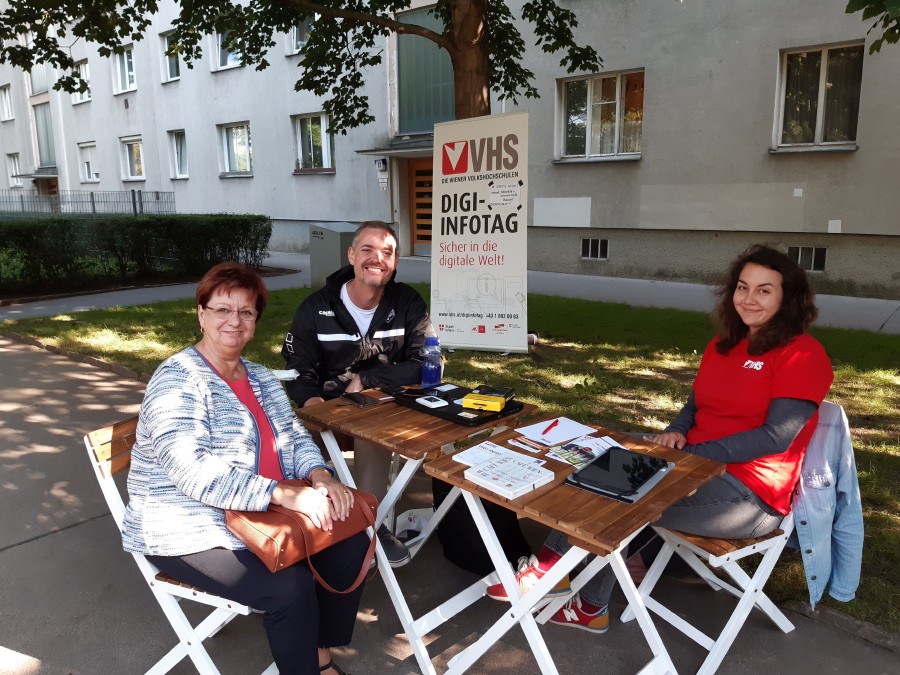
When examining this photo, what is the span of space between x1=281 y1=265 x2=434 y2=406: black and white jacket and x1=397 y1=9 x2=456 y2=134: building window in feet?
37.6

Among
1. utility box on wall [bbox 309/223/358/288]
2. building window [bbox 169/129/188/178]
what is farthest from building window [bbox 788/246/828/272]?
building window [bbox 169/129/188/178]

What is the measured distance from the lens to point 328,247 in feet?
36.6

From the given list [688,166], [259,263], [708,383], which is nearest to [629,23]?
[688,166]

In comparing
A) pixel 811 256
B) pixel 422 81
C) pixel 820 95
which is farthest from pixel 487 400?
pixel 422 81

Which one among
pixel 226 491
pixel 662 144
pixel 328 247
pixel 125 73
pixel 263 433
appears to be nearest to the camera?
pixel 226 491

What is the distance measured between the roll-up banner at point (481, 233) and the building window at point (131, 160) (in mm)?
19787

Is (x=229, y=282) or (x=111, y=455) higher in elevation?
(x=229, y=282)

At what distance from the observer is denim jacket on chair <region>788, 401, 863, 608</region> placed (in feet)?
8.05

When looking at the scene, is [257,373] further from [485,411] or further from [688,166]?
[688,166]

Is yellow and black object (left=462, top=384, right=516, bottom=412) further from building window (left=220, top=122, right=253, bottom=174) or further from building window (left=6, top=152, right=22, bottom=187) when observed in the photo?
building window (left=6, top=152, right=22, bottom=187)

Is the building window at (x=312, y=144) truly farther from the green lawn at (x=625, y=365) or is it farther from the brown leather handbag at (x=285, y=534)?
the brown leather handbag at (x=285, y=534)

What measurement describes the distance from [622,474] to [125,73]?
25379 millimetres

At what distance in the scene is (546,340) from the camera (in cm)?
754

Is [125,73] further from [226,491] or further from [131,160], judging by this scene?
[226,491]
